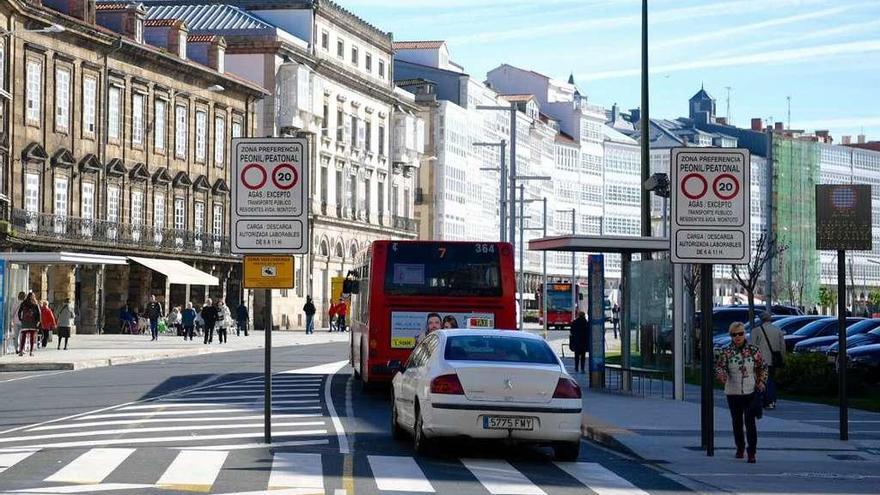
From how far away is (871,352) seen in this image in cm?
3822

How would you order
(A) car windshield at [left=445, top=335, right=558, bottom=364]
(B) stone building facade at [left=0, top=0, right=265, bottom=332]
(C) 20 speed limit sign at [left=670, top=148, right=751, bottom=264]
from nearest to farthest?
(A) car windshield at [left=445, top=335, right=558, bottom=364] → (C) 20 speed limit sign at [left=670, top=148, right=751, bottom=264] → (B) stone building facade at [left=0, top=0, right=265, bottom=332]

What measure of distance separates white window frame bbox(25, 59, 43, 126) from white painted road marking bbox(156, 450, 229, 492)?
51423mm

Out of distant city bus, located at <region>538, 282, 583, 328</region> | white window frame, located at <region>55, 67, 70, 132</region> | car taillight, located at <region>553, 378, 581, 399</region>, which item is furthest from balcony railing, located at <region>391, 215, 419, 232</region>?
car taillight, located at <region>553, 378, 581, 399</region>

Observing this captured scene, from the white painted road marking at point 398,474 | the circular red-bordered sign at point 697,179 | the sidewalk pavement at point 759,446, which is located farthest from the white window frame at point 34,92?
the white painted road marking at point 398,474

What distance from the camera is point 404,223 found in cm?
12075

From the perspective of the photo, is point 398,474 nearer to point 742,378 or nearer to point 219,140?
point 742,378

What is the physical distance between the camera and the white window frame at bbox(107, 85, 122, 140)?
76.1 m

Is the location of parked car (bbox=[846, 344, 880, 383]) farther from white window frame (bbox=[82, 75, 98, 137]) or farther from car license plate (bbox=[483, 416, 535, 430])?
white window frame (bbox=[82, 75, 98, 137])

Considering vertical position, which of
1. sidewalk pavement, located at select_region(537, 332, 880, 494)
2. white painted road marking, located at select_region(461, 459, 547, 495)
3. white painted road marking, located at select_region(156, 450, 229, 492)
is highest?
white painted road marking, located at select_region(156, 450, 229, 492)

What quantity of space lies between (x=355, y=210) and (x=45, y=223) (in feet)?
141

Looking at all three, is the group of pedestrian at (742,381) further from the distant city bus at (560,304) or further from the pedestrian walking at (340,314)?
the distant city bus at (560,304)

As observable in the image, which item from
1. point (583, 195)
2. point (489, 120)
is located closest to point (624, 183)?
point (583, 195)

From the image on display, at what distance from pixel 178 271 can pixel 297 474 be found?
63.4 metres

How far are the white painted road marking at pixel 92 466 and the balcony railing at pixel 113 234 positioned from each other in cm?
4889
